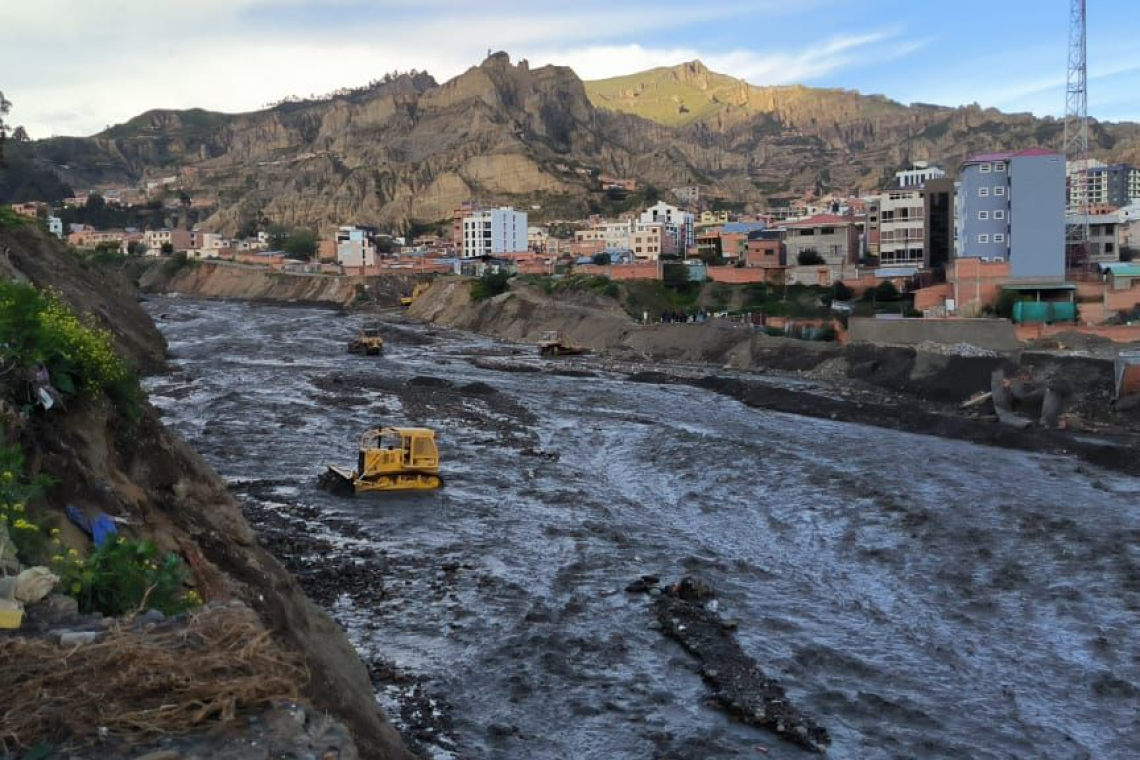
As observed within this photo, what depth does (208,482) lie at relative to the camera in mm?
16219

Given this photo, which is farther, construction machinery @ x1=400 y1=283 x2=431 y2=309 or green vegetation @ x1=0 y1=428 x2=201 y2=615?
construction machinery @ x1=400 y1=283 x2=431 y2=309

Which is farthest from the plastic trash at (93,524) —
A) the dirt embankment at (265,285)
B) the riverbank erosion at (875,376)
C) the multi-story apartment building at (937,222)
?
the dirt embankment at (265,285)

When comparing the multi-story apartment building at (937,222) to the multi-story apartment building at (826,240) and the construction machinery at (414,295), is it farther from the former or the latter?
the construction machinery at (414,295)

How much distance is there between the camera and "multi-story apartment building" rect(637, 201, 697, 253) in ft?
400

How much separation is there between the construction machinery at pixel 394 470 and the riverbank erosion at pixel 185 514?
30.9 ft

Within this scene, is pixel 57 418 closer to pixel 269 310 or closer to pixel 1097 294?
pixel 1097 294

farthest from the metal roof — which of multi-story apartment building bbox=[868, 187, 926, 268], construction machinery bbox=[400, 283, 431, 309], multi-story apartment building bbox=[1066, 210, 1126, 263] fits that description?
construction machinery bbox=[400, 283, 431, 309]

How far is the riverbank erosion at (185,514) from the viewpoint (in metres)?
11.2

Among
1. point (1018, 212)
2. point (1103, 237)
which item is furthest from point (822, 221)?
point (1018, 212)

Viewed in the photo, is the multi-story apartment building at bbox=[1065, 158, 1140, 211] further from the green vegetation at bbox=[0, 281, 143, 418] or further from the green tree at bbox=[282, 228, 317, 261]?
the green vegetation at bbox=[0, 281, 143, 418]

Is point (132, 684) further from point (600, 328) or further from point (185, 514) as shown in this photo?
point (600, 328)

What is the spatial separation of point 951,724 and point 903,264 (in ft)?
222

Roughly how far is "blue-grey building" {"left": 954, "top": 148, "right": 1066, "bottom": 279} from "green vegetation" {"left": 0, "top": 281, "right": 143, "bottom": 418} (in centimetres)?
5890

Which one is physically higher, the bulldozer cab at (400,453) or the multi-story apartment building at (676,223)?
the multi-story apartment building at (676,223)
